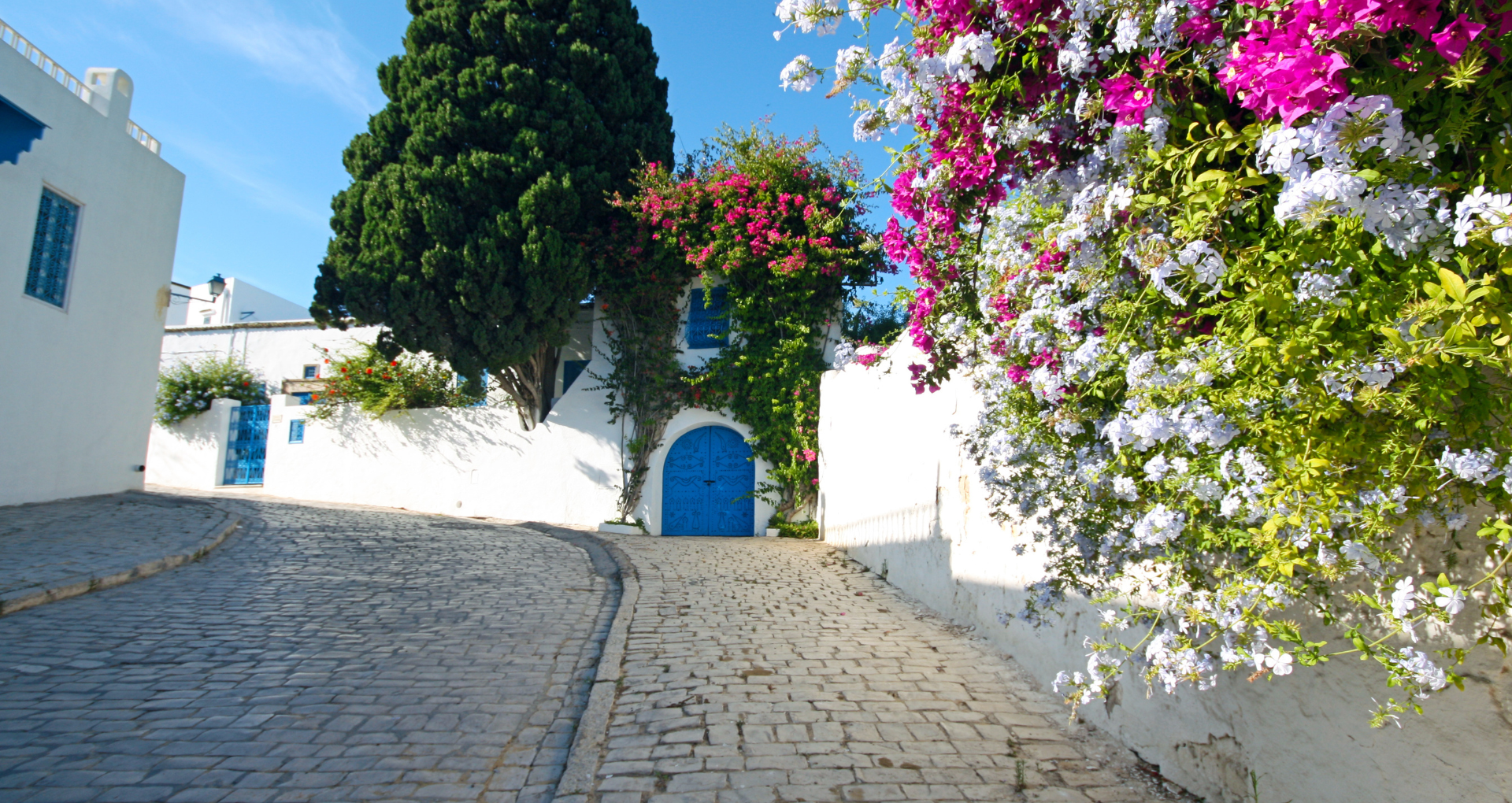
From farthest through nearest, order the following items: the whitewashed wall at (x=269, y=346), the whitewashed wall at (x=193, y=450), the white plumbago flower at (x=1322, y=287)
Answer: the whitewashed wall at (x=269, y=346) → the whitewashed wall at (x=193, y=450) → the white plumbago flower at (x=1322, y=287)

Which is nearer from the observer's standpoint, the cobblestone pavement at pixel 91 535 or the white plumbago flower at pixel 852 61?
the white plumbago flower at pixel 852 61

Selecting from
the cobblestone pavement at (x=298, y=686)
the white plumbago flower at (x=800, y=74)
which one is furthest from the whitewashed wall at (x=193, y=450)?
the white plumbago flower at (x=800, y=74)

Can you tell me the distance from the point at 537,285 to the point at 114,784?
945 cm

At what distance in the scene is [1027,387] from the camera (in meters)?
2.98

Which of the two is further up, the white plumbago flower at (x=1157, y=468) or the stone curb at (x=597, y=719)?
the white plumbago flower at (x=1157, y=468)

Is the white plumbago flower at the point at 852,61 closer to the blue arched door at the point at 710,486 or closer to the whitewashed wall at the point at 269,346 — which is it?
the blue arched door at the point at 710,486

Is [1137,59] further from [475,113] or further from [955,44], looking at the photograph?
[475,113]

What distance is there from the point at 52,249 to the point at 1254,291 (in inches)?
514

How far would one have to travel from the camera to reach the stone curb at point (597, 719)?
3.19 meters

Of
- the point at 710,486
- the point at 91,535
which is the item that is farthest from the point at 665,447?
the point at 91,535

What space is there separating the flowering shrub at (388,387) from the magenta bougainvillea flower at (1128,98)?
13333 mm

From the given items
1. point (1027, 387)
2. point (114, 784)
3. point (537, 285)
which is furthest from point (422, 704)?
point (537, 285)

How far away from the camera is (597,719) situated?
12.8 feet

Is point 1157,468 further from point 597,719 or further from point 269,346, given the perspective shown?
point 269,346
